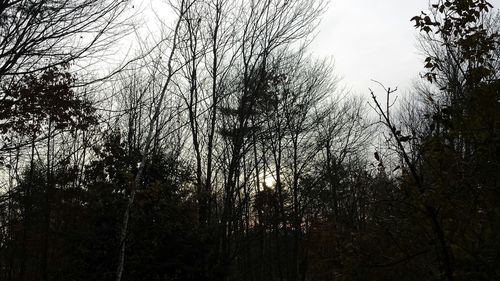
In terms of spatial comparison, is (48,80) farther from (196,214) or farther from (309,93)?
(309,93)

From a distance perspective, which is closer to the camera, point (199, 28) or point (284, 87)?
point (199, 28)

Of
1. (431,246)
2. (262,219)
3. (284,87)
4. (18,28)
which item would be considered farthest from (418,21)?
(262,219)

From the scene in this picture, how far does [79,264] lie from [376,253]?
8.03 meters

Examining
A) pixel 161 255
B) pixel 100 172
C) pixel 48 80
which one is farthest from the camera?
pixel 100 172

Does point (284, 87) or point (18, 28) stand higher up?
point (284, 87)

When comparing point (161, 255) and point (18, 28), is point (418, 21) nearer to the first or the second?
point (18, 28)

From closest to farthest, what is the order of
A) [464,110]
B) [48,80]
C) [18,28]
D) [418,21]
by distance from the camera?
[464,110]
[418,21]
[18,28]
[48,80]

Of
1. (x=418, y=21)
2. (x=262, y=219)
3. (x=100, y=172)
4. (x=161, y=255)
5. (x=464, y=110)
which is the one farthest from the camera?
(x=262, y=219)

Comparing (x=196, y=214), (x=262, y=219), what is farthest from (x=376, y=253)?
(x=262, y=219)

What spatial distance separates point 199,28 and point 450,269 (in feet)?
29.9

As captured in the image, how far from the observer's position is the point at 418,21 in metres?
4.32

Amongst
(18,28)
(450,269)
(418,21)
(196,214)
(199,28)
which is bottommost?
(450,269)

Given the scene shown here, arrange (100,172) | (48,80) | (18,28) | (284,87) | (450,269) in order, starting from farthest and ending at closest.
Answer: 1. (284,87)
2. (100,172)
3. (48,80)
4. (18,28)
5. (450,269)

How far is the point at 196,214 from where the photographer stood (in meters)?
11.1
